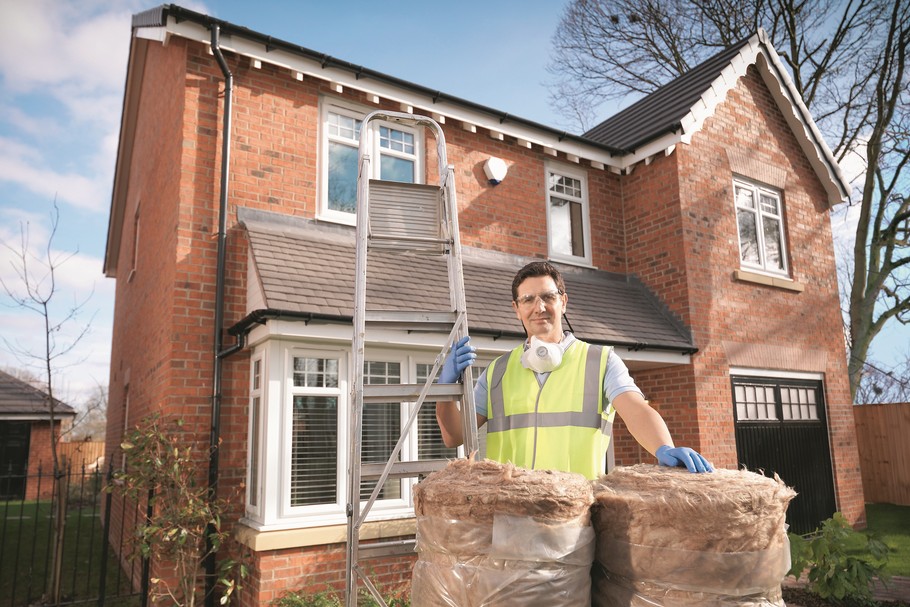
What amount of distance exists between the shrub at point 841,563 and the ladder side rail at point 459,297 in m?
4.53

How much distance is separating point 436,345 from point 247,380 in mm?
1987

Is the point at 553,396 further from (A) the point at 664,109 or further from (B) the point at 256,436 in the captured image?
(A) the point at 664,109

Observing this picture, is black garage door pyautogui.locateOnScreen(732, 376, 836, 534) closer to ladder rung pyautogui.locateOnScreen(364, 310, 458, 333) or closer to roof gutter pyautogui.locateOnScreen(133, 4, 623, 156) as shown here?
roof gutter pyautogui.locateOnScreen(133, 4, 623, 156)

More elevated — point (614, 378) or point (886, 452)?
point (614, 378)

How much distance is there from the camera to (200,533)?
19.3 ft

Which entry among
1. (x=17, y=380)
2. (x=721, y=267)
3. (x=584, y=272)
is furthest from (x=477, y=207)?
(x=17, y=380)

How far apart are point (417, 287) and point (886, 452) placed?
36.7ft

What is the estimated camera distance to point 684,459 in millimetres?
1949

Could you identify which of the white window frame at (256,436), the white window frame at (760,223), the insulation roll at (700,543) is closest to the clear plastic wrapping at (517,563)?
the insulation roll at (700,543)

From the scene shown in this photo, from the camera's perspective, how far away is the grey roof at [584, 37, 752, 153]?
32.8 ft

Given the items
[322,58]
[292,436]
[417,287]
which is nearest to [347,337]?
[292,436]

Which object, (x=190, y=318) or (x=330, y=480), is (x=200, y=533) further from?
(x=190, y=318)

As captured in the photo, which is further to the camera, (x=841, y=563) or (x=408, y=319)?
(x=841, y=563)

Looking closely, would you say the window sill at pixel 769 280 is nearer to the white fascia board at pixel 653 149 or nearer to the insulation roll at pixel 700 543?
the white fascia board at pixel 653 149
